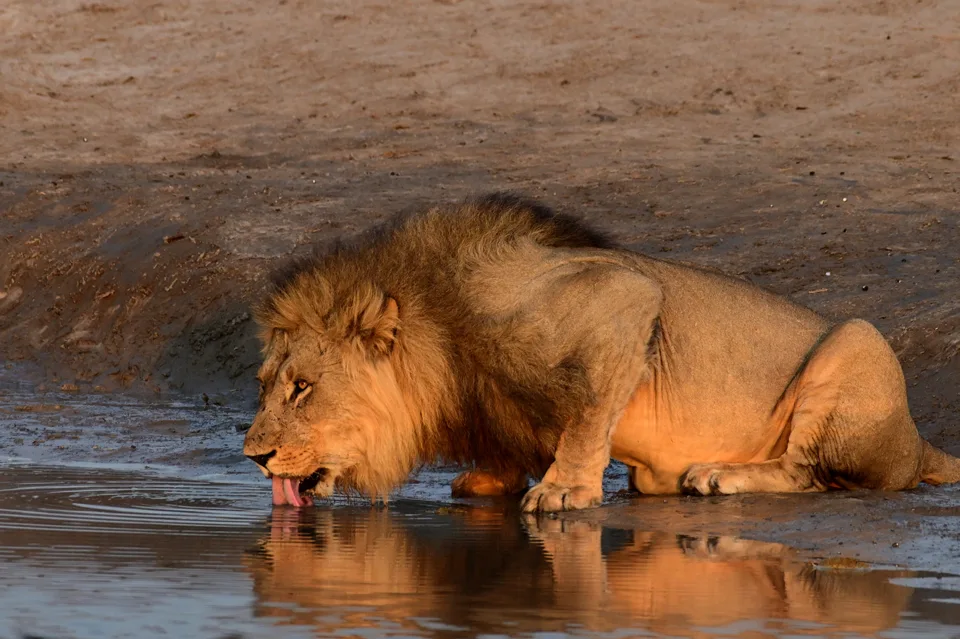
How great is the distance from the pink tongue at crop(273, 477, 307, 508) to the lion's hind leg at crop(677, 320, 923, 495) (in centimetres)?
160

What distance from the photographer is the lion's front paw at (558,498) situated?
7035 millimetres

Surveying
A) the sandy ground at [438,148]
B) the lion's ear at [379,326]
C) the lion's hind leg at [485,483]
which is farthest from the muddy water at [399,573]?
the sandy ground at [438,148]

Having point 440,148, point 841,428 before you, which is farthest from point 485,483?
point 440,148

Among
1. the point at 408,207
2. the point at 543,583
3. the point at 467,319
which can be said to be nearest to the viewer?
the point at 543,583

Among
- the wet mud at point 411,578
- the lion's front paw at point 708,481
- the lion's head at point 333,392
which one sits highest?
the lion's head at point 333,392

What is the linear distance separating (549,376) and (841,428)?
1.28m

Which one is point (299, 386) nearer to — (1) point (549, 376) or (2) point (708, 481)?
(1) point (549, 376)

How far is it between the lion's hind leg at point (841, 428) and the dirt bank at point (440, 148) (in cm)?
127

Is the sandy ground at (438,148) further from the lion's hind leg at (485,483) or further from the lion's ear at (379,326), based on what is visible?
the lion's ear at (379,326)

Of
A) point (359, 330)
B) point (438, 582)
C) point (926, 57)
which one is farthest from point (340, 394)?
point (926, 57)

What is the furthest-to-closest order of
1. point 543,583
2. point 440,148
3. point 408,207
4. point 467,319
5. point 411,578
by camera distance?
point 440,148, point 408,207, point 467,319, point 411,578, point 543,583

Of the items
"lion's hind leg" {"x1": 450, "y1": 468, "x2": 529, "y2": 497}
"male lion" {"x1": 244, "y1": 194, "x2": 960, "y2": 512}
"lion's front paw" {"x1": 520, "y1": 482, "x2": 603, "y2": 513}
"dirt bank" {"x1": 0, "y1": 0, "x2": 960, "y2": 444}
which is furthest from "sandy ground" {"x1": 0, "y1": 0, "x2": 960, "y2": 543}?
"lion's front paw" {"x1": 520, "y1": 482, "x2": 603, "y2": 513}

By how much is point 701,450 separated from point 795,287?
3.25 metres

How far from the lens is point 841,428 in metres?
7.40
